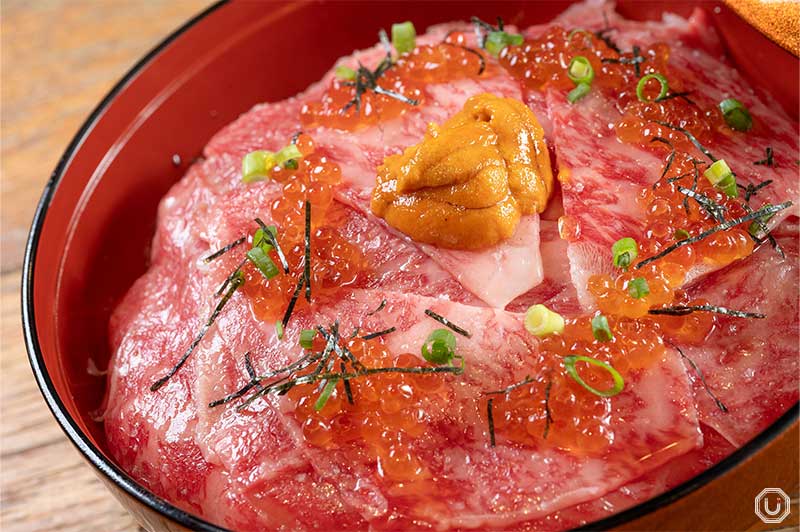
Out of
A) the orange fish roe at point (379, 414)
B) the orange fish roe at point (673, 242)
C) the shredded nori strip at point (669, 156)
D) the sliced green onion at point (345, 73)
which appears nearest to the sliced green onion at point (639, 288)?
the orange fish roe at point (673, 242)

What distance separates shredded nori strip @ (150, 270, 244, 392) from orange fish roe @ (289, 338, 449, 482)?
0.38 metres

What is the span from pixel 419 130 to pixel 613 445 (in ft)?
3.92

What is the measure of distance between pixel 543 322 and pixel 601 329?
0.49ft

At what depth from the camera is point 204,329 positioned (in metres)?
2.47

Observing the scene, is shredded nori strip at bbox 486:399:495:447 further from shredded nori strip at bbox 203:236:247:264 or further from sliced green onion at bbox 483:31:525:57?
sliced green onion at bbox 483:31:525:57

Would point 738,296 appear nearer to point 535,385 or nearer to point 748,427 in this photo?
point 748,427

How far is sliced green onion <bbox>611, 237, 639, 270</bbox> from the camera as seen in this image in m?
2.27

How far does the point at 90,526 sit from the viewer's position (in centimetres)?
283

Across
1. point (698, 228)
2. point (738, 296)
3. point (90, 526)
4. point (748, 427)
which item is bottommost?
point (90, 526)

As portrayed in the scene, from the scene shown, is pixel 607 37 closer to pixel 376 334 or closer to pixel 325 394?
pixel 376 334

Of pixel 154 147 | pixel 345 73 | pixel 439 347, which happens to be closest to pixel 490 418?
pixel 439 347

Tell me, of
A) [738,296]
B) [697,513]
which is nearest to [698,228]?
[738,296]

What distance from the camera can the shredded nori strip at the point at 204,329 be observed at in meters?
2.45

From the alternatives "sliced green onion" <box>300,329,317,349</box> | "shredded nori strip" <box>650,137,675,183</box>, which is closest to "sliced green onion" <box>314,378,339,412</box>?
"sliced green onion" <box>300,329,317,349</box>
